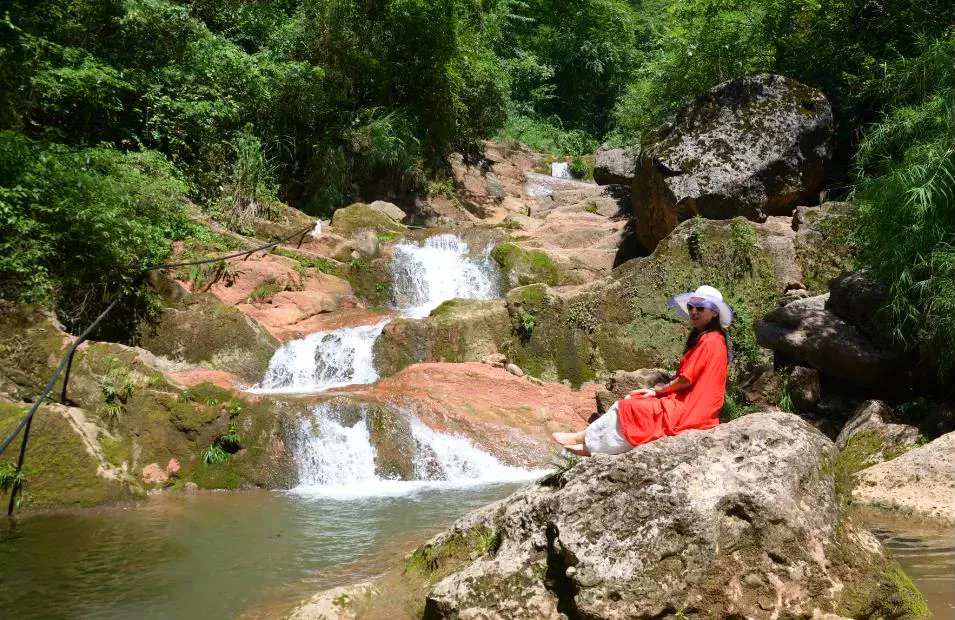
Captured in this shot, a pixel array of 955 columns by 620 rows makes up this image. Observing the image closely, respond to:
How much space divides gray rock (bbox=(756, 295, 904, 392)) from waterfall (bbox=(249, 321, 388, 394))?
6.63 metres

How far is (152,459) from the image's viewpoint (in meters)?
8.88

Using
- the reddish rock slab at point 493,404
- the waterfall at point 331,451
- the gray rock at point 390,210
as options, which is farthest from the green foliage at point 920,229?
the gray rock at point 390,210

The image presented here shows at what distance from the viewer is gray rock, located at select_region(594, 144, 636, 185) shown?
23531 millimetres

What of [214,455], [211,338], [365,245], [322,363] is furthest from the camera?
[365,245]

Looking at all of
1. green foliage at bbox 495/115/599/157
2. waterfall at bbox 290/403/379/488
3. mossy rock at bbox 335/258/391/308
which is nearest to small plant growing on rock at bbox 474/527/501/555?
waterfall at bbox 290/403/379/488

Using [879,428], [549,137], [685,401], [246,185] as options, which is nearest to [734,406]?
[879,428]

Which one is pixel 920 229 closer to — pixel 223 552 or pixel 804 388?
pixel 804 388

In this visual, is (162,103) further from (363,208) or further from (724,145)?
(724,145)

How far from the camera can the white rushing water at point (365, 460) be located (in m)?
9.29

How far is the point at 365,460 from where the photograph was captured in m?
9.57

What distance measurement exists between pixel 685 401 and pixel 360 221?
14916 millimetres

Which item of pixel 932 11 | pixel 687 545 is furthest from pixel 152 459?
pixel 932 11

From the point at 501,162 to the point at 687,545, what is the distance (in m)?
26.3

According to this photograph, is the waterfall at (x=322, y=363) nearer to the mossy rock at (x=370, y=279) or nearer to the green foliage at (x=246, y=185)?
the mossy rock at (x=370, y=279)
